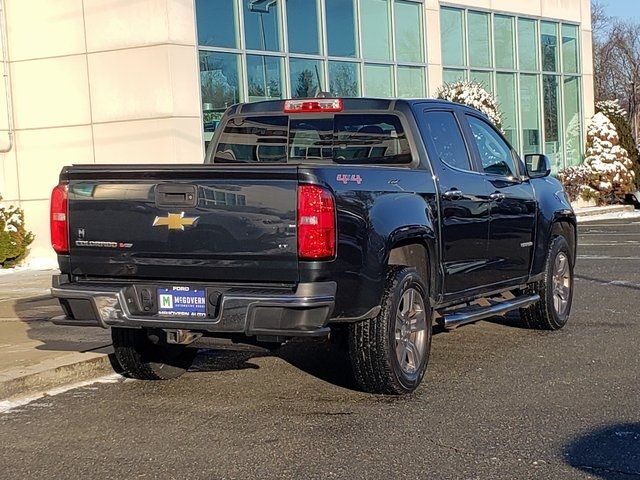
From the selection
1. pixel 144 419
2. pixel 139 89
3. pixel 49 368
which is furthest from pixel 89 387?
pixel 139 89

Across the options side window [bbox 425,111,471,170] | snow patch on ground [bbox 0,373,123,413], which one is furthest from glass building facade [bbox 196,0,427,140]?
snow patch on ground [bbox 0,373,123,413]

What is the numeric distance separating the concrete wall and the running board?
9510mm

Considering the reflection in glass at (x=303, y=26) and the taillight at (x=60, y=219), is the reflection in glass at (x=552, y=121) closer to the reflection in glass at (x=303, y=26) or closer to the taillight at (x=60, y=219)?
the reflection in glass at (x=303, y=26)

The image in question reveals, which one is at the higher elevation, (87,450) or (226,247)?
(226,247)

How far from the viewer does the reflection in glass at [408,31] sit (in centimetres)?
2303

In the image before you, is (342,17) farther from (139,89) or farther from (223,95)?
(139,89)

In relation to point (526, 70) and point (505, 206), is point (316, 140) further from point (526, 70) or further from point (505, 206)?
point (526, 70)

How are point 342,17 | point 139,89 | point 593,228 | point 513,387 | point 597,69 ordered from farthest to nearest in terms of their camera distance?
point 597,69
point 593,228
point 342,17
point 139,89
point 513,387

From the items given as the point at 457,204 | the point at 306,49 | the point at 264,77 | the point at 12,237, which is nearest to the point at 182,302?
the point at 457,204

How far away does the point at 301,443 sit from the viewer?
567 cm

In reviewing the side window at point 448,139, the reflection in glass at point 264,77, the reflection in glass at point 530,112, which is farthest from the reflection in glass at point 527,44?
the side window at point 448,139

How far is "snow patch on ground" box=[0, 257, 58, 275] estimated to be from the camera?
17141mm

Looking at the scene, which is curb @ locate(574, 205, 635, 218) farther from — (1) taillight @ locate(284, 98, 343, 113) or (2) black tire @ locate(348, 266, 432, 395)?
(2) black tire @ locate(348, 266, 432, 395)

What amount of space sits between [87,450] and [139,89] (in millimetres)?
12252
